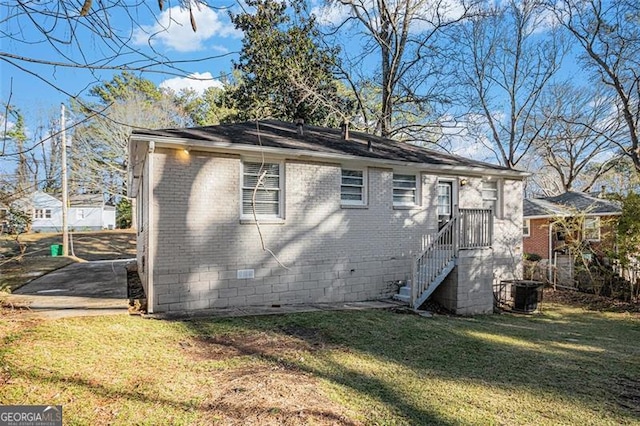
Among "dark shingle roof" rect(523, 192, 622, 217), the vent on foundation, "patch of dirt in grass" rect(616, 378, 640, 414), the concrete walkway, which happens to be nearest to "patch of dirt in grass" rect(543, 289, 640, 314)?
"dark shingle roof" rect(523, 192, 622, 217)

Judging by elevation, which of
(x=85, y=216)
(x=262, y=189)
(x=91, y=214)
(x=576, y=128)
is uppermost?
(x=576, y=128)

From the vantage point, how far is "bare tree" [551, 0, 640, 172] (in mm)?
15602

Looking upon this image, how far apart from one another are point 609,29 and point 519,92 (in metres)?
7.74

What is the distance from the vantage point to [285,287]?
900 centimetres

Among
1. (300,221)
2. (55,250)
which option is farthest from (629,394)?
(55,250)

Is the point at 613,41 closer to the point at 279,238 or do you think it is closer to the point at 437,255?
the point at 437,255

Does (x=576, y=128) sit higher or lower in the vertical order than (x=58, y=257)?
higher

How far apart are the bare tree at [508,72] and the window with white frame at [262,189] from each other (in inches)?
653

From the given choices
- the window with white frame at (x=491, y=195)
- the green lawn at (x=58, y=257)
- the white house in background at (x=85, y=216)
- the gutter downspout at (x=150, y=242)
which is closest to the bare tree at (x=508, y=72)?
Result: the window with white frame at (x=491, y=195)

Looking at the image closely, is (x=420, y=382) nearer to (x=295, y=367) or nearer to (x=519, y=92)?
(x=295, y=367)

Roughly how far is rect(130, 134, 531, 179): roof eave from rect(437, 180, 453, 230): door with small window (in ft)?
1.68

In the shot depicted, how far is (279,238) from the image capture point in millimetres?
8961

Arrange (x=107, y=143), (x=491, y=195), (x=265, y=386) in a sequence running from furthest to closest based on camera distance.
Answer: (x=107, y=143), (x=491, y=195), (x=265, y=386)

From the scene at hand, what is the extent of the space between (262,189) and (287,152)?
1082mm
